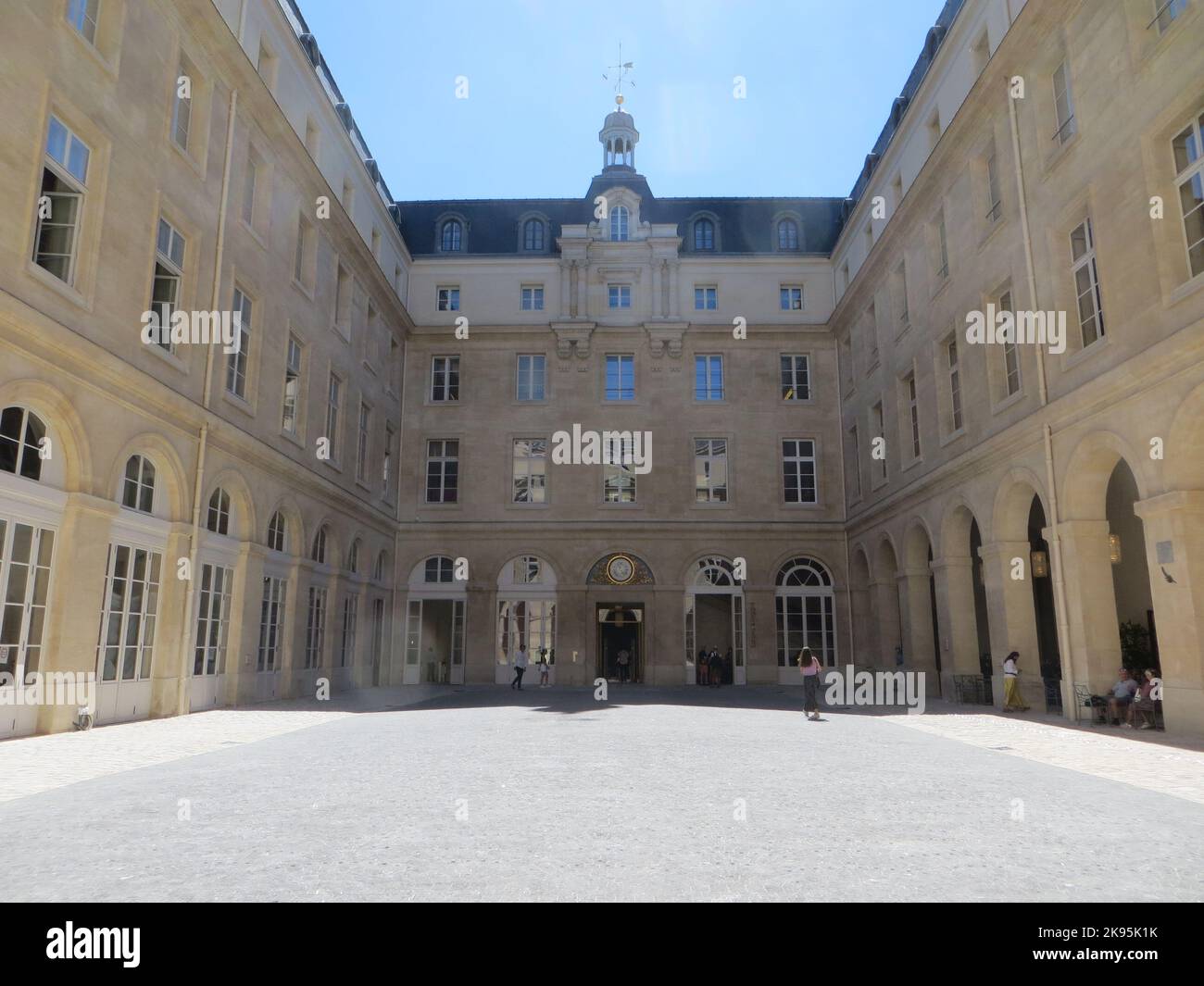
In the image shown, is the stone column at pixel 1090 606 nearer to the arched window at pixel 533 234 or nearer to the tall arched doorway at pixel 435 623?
the tall arched doorway at pixel 435 623

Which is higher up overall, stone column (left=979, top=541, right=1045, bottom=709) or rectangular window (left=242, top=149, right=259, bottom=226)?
rectangular window (left=242, top=149, right=259, bottom=226)

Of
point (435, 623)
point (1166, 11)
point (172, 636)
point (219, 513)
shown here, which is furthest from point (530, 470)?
point (1166, 11)

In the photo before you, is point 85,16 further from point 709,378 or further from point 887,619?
point 887,619

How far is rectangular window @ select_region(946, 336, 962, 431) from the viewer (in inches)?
827

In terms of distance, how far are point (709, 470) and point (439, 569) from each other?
10.3 m

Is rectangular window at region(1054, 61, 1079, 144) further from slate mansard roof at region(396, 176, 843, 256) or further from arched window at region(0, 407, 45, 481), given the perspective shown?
arched window at region(0, 407, 45, 481)

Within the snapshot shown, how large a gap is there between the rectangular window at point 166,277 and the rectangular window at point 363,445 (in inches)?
414

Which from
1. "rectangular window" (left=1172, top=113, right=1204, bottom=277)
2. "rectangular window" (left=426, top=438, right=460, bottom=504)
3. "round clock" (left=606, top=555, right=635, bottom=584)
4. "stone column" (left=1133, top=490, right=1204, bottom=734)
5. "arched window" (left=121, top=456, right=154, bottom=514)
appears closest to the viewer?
"stone column" (left=1133, top=490, right=1204, bottom=734)

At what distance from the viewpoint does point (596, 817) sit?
6.27m

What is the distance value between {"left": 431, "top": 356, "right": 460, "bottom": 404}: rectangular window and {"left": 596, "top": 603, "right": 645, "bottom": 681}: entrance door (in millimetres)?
9541

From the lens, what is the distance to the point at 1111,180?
14.2 meters

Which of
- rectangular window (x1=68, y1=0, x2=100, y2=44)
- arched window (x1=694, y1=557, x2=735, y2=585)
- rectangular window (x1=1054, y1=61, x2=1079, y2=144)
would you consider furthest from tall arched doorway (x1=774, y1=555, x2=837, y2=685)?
rectangular window (x1=68, y1=0, x2=100, y2=44)

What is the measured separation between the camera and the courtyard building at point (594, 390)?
1253 cm

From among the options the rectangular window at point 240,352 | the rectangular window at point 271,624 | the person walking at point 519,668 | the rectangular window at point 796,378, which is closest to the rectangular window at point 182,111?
the rectangular window at point 240,352
